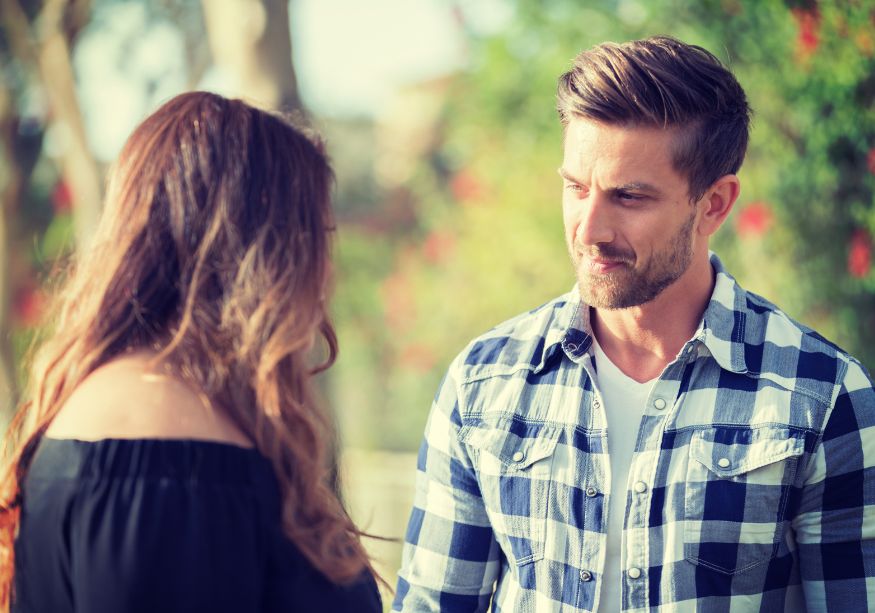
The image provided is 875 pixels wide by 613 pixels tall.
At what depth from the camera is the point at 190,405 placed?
A: 5.24 feet

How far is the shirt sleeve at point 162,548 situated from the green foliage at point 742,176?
137 inches

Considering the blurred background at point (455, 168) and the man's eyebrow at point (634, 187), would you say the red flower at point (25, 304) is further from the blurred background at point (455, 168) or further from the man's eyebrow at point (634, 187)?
the man's eyebrow at point (634, 187)

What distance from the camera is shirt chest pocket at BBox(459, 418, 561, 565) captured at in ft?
7.28

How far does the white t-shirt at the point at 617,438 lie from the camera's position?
7.03 feet

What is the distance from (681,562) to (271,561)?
0.93 metres

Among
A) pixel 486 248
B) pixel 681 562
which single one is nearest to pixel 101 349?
pixel 681 562

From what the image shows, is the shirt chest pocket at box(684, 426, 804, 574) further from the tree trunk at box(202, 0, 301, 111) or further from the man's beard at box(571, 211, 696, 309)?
the tree trunk at box(202, 0, 301, 111)

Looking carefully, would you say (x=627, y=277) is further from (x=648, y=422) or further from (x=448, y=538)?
(x=448, y=538)

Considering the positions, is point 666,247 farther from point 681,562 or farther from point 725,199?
point 681,562

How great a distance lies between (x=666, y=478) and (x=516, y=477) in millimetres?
343

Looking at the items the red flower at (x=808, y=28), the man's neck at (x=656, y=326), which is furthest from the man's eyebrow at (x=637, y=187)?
the red flower at (x=808, y=28)

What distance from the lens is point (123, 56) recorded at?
34.7ft

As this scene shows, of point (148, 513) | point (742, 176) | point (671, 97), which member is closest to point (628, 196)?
point (671, 97)

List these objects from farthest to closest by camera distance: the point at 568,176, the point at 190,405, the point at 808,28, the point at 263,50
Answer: the point at 263,50 < the point at 808,28 < the point at 568,176 < the point at 190,405
